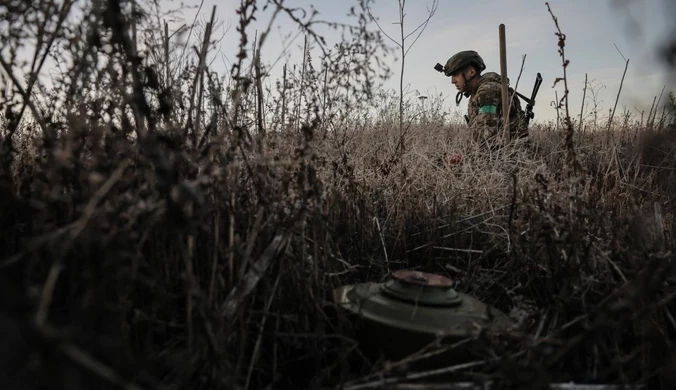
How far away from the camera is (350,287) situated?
2.01 metres

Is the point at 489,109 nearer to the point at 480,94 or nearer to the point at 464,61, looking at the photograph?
the point at 480,94

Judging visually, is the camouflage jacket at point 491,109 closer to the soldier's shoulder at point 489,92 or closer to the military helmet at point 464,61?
the soldier's shoulder at point 489,92

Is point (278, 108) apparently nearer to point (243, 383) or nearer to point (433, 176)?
point (433, 176)

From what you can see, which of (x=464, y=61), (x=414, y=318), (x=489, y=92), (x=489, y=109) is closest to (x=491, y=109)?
(x=489, y=109)

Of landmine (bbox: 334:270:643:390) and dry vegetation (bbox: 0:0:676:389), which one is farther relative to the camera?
landmine (bbox: 334:270:643:390)

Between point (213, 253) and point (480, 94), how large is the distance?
5050mm

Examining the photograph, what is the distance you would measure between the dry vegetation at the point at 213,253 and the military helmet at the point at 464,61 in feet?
12.1

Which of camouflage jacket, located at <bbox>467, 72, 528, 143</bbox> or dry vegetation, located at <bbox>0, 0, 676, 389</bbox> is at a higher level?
camouflage jacket, located at <bbox>467, 72, 528, 143</bbox>

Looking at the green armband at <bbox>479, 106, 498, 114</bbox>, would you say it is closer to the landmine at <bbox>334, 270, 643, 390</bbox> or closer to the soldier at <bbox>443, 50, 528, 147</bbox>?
the soldier at <bbox>443, 50, 528, 147</bbox>

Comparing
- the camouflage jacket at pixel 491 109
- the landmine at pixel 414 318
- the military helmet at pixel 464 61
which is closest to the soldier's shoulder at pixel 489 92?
the camouflage jacket at pixel 491 109

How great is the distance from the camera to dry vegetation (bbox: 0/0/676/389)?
38.9 inches

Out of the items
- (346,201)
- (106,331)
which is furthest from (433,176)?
(106,331)

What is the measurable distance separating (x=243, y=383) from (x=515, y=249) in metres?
1.49

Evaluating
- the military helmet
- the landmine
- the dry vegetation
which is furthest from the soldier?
the landmine
